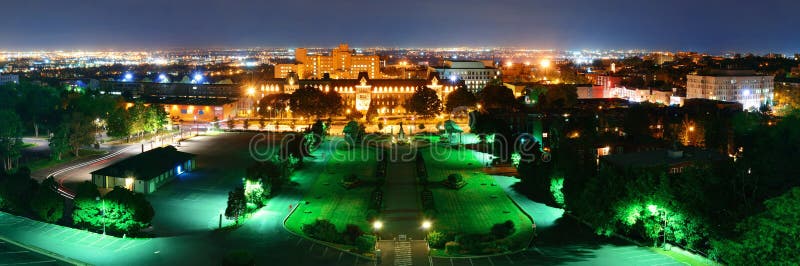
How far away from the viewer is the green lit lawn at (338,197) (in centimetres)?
2166

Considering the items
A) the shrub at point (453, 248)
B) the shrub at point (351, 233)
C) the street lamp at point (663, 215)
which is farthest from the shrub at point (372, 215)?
the street lamp at point (663, 215)

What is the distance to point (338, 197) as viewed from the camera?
25.3m

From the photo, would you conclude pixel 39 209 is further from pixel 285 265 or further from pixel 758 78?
pixel 758 78

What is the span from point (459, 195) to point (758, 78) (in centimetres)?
4577

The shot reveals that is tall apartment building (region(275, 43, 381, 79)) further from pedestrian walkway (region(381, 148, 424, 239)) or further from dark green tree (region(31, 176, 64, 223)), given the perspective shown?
dark green tree (region(31, 176, 64, 223))

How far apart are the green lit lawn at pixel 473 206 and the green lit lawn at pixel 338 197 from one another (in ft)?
8.44

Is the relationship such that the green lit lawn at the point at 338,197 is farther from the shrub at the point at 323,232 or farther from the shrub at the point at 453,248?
the shrub at the point at 453,248

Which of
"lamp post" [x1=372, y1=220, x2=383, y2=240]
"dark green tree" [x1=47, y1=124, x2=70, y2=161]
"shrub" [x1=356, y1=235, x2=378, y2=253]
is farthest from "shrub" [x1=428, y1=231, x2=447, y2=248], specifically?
"dark green tree" [x1=47, y1=124, x2=70, y2=161]

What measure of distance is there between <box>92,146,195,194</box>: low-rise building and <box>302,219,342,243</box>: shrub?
9043 millimetres

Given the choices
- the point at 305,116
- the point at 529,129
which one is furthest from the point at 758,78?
the point at 305,116

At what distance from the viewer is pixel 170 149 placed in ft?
98.8

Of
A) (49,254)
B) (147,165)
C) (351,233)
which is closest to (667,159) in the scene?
(351,233)

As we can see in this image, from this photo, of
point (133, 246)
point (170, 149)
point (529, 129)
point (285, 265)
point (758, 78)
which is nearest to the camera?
point (285, 265)

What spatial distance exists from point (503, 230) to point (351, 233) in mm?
4283
